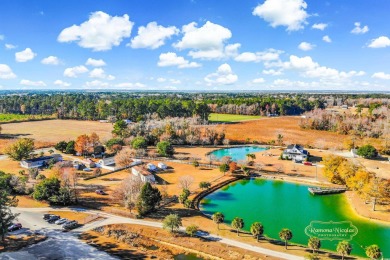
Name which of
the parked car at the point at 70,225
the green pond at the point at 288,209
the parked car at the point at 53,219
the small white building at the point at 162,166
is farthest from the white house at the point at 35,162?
the green pond at the point at 288,209

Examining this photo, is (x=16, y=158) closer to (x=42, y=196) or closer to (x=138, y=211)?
(x=42, y=196)

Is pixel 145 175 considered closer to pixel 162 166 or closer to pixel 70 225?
pixel 162 166

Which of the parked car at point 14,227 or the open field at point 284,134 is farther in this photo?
the open field at point 284,134

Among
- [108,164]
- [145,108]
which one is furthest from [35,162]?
[145,108]

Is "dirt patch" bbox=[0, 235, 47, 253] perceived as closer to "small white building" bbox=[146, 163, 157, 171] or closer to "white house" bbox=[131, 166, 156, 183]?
"white house" bbox=[131, 166, 156, 183]

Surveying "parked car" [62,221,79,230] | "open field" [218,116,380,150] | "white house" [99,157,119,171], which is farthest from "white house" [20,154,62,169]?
"open field" [218,116,380,150]

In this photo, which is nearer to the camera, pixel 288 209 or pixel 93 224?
pixel 93 224

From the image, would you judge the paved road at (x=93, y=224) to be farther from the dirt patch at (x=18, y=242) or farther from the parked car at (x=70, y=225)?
the dirt patch at (x=18, y=242)
